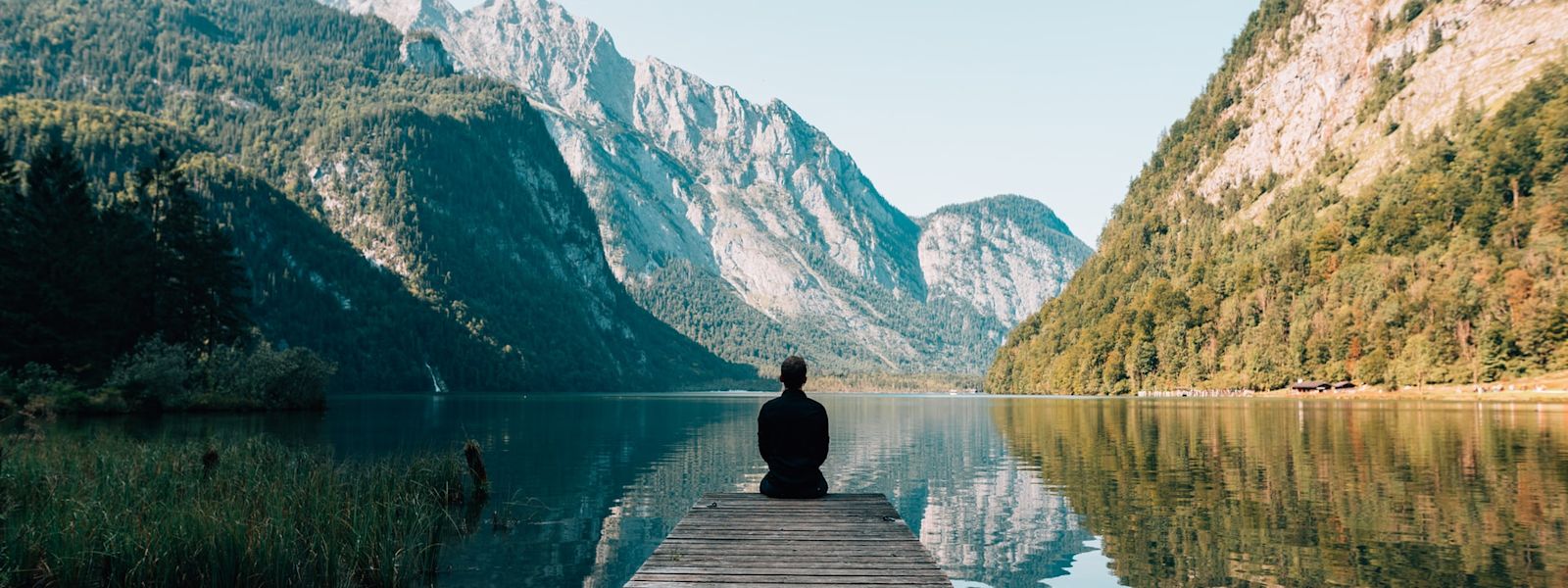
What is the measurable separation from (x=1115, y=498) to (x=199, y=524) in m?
26.1

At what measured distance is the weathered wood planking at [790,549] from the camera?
38.3ft

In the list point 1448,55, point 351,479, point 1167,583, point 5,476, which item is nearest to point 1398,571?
point 1167,583

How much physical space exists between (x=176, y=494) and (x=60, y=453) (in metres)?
7.84

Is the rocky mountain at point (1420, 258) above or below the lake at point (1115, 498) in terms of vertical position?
above

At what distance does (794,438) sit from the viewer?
53.6 ft

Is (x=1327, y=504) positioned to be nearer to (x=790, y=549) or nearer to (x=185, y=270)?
(x=790, y=549)

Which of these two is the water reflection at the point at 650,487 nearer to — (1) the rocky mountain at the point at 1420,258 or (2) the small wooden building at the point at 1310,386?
(1) the rocky mountain at the point at 1420,258

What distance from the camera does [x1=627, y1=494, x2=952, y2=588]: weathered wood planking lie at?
11.7 meters

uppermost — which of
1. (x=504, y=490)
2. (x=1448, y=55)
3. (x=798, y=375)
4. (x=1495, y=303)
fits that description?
(x=1448, y=55)

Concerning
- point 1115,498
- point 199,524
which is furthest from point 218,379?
point 1115,498

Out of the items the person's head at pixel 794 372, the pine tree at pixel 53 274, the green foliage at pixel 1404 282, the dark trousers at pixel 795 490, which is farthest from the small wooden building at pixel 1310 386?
the person's head at pixel 794 372

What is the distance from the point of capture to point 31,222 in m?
70.1

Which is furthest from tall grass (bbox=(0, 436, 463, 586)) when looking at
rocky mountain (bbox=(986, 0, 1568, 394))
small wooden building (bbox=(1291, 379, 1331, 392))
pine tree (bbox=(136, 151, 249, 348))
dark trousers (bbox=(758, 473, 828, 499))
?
small wooden building (bbox=(1291, 379, 1331, 392))

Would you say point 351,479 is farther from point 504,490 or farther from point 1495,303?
point 1495,303
